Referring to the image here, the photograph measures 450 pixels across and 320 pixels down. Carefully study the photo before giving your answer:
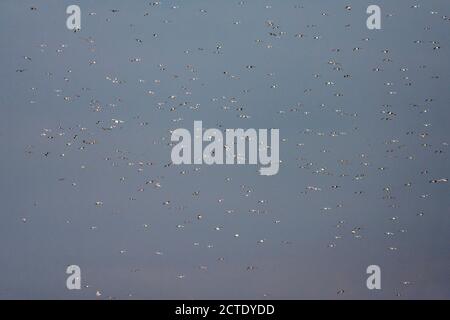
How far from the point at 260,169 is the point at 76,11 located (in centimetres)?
199
